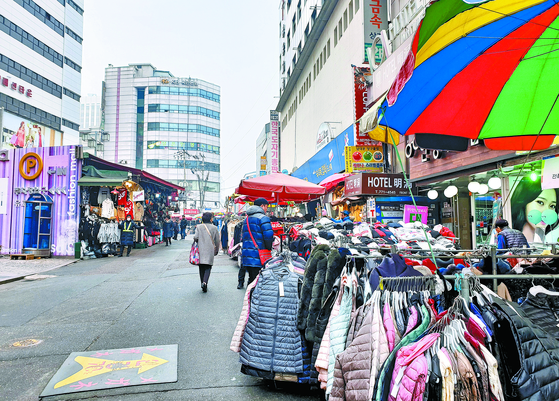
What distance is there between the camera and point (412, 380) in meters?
2.05

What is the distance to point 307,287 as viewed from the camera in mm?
3568

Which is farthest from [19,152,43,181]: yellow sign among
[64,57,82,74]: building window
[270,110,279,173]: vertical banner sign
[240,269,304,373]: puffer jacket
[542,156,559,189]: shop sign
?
[64,57,82,74]: building window

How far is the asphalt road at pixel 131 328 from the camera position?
3.67m

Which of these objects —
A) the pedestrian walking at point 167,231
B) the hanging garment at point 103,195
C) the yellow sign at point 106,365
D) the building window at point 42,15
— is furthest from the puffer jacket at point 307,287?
the building window at point 42,15

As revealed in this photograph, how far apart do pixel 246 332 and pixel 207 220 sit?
5.63 meters

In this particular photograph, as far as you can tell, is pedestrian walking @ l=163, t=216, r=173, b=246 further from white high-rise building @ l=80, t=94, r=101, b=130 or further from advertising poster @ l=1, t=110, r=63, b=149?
white high-rise building @ l=80, t=94, r=101, b=130

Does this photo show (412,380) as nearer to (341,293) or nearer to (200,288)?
(341,293)

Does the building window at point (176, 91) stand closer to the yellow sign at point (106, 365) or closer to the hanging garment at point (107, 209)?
the hanging garment at point (107, 209)

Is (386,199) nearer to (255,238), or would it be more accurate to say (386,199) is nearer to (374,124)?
(255,238)

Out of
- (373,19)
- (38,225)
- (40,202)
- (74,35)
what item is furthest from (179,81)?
(373,19)

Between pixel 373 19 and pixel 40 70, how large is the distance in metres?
37.8

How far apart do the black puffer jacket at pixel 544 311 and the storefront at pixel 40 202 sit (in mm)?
16455

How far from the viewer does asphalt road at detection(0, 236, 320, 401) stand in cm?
367

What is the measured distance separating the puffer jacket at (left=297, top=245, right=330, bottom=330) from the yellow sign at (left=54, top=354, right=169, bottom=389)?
1920mm
